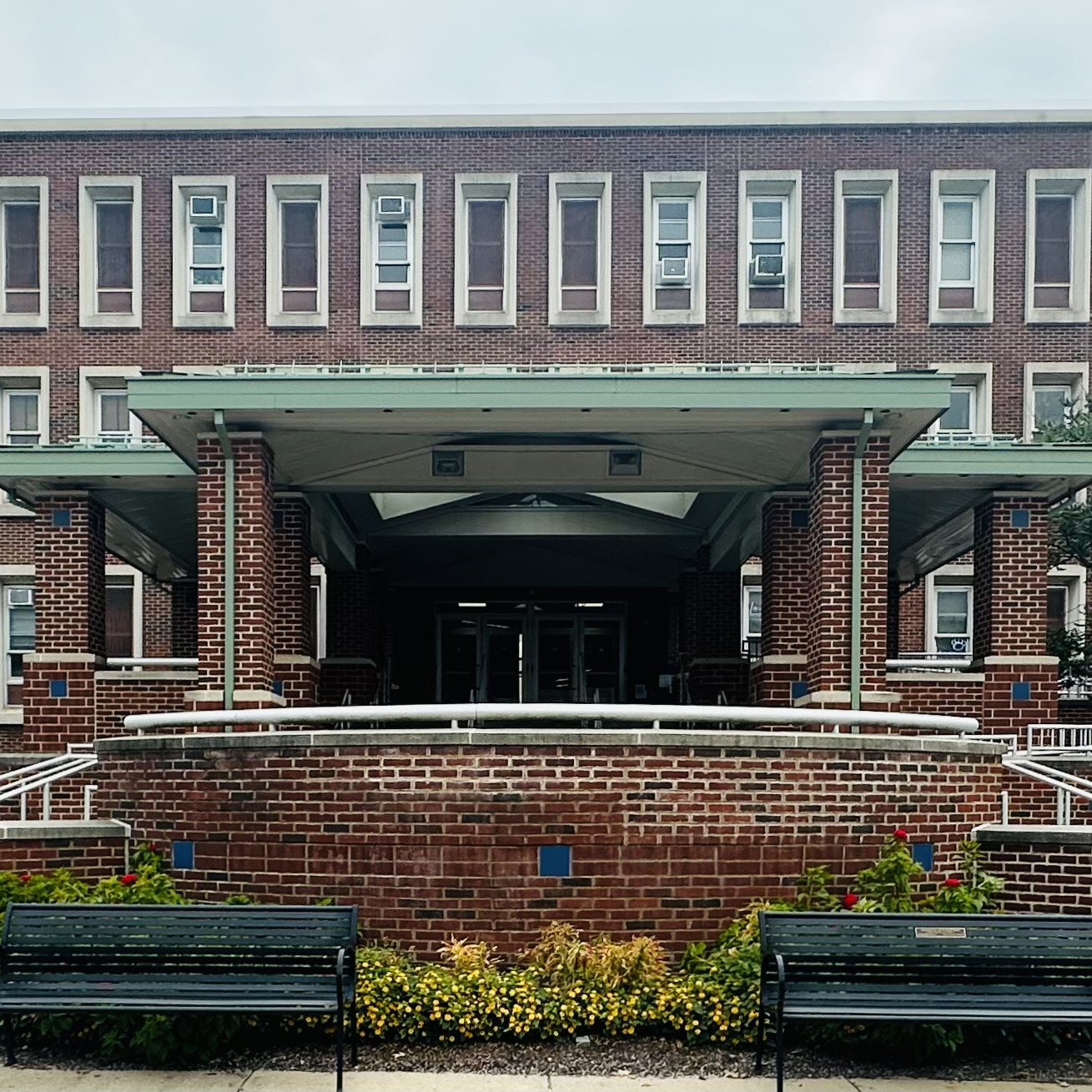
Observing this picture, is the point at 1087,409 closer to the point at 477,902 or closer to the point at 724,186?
the point at 724,186

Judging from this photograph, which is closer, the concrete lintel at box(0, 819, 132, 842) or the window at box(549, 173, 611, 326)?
the concrete lintel at box(0, 819, 132, 842)

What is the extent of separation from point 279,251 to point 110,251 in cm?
333

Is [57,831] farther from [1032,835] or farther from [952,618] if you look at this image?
[952,618]

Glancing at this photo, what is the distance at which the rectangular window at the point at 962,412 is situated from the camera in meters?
22.9

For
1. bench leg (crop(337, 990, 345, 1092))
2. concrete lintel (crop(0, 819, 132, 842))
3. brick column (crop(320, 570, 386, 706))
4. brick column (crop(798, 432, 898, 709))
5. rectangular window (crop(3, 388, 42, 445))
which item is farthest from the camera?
rectangular window (crop(3, 388, 42, 445))

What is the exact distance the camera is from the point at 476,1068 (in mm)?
7629

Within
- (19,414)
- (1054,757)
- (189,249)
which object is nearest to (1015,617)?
(1054,757)

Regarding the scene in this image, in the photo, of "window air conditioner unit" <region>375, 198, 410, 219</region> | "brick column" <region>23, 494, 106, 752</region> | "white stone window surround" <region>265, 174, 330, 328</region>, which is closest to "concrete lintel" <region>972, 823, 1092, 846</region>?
"brick column" <region>23, 494, 106, 752</region>

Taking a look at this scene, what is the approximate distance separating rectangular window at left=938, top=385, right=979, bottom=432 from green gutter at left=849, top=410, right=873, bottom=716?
12.3m

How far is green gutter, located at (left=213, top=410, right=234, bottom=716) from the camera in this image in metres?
11.3

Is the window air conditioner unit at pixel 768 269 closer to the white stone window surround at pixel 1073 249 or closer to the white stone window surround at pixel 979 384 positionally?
the white stone window surround at pixel 979 384

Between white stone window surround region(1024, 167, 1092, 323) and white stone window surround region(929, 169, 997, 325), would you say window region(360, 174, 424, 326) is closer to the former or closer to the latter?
white stone window surround region(929, 169, 997, 325)

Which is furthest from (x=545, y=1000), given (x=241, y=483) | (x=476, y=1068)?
(x=241, y=483)

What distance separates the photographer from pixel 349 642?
18750 mm
